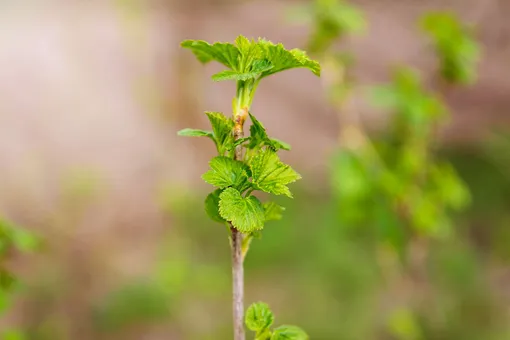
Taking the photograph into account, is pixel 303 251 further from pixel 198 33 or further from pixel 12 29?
pixel 12 29

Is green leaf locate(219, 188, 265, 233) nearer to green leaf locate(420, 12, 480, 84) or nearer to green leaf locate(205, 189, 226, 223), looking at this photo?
green leaf locate(205, 189, 226, 223)

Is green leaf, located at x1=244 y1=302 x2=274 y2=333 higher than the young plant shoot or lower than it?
lower

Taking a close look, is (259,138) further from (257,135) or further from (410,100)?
(410,100)

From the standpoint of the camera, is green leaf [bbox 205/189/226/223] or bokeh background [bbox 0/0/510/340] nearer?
green leaf [bbox 205/189/226/223]

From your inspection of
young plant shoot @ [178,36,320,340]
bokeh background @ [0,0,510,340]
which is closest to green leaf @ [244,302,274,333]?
young plant shoot @ [178,36,320,340]

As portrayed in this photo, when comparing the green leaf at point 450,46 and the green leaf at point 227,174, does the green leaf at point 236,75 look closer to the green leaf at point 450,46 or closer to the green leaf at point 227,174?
the green leaf at point 227,174

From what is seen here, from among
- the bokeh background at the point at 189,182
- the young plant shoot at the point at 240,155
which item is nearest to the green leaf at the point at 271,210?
the young plant shoot at the point at 240,155

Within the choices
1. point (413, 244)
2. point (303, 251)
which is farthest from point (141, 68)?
point (413, 244)
